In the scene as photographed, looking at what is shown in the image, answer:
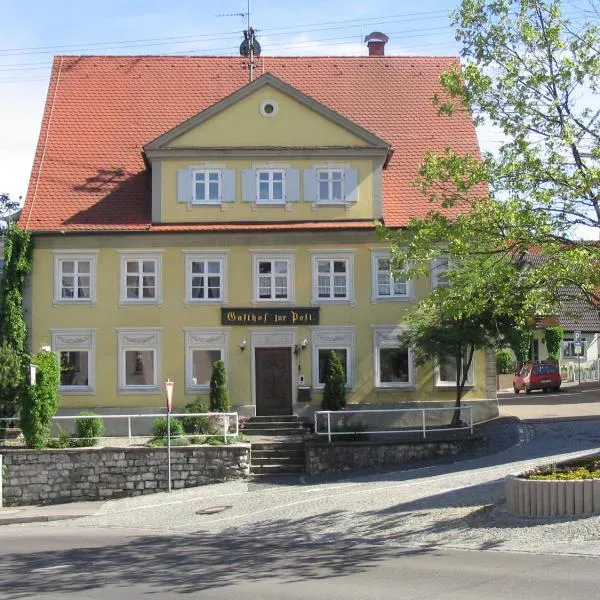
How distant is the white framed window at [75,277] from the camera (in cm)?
3123

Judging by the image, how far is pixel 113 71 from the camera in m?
36.9

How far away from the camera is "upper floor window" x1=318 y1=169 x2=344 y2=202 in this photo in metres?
31.6

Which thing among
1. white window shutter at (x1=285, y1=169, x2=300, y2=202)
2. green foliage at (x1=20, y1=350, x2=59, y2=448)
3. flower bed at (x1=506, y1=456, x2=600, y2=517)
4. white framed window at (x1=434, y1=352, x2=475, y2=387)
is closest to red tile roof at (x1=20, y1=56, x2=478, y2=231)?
white window shutter at (x1=285, y1=169, x2=300, y2=202)

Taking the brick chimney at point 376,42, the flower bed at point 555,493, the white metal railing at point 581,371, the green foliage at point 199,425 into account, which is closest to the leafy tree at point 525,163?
the flower bed at point 555,493

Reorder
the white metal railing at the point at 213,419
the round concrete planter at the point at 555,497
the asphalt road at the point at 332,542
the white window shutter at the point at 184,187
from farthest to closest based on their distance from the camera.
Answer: the white window shutter at the point at 184,187, the white metal railing at the point at 213,419, the round concrete planter at the point at 555,497, the asphalt road at the point at 332,542

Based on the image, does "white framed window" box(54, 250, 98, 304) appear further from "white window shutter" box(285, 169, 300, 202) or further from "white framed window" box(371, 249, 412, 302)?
"white framed window" box(371, 249, 412, 302)

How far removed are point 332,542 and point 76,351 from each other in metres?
16.6

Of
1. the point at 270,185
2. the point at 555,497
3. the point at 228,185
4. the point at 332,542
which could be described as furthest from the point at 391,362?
the point at 555,497

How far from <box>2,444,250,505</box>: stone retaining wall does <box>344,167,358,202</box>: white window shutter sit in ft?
30.8

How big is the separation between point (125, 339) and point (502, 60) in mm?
17768

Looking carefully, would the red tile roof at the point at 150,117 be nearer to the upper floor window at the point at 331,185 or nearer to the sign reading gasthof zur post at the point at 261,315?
the upper floor window at the point at 331,185

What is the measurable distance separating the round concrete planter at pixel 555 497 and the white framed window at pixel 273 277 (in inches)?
636

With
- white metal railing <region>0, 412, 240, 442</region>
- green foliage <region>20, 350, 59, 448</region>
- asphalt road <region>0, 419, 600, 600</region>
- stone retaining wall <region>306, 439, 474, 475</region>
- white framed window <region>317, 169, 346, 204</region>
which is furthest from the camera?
white framed window <region>317, 169, 346, 204</region>

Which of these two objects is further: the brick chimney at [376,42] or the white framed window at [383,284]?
the brick chimney at [376,42]
